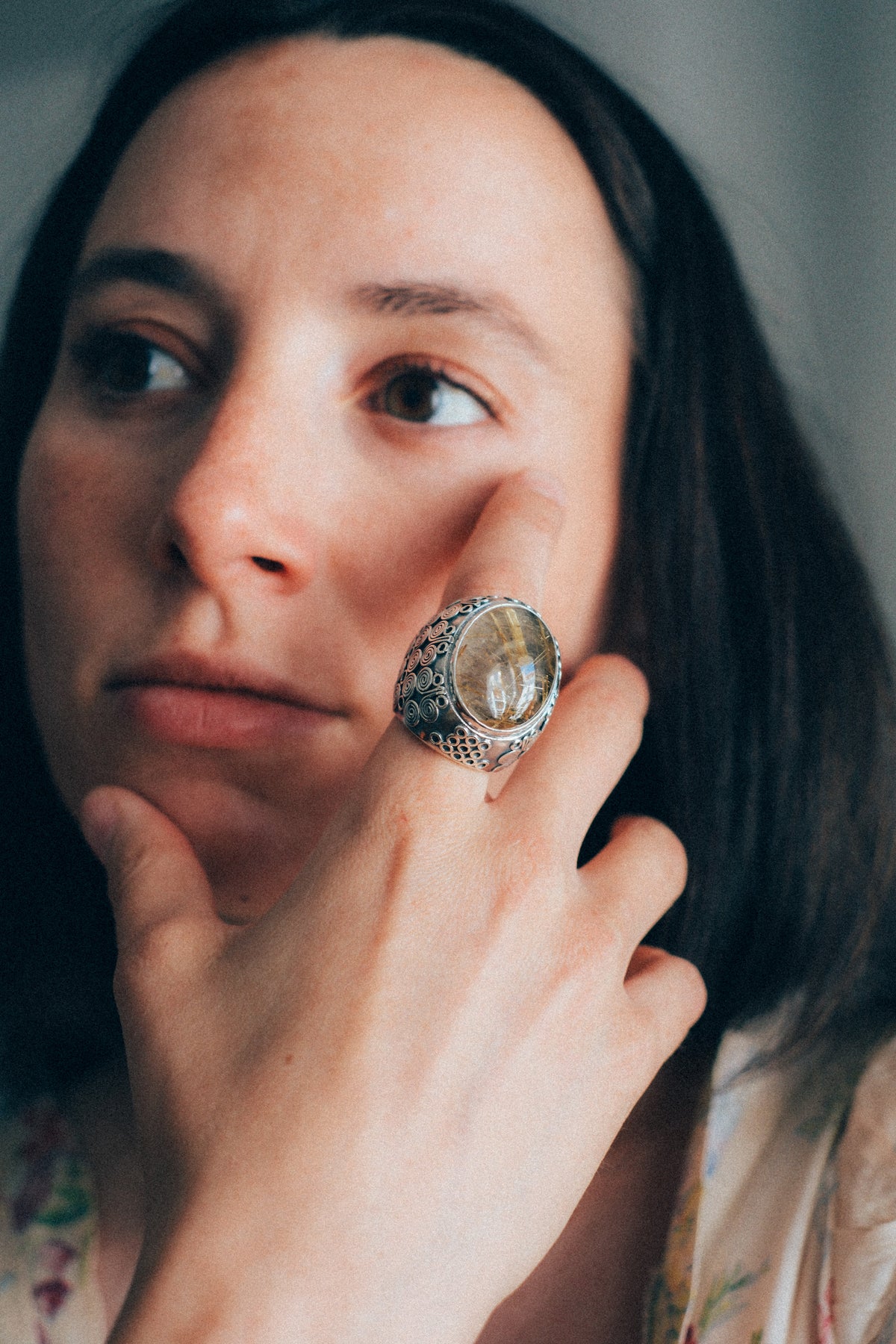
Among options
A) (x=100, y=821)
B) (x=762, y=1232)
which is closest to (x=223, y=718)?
(x=100, y=821)

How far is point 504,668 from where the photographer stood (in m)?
0.68

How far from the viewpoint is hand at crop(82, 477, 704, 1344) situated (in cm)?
55

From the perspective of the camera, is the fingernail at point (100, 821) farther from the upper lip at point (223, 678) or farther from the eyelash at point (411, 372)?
the eyelash at point (411, 372)

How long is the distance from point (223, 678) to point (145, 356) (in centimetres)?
34

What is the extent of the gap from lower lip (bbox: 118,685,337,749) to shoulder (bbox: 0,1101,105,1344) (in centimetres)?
57

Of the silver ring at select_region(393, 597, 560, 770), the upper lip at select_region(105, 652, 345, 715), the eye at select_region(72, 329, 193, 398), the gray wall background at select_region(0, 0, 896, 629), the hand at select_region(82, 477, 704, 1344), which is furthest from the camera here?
the gray wall background at select_region(0, 0, 896, 629)

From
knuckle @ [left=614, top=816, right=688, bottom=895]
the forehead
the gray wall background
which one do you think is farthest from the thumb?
the gray wall background

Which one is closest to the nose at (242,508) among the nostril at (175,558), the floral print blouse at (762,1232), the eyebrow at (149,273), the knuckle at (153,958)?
the nostril at (175,558)

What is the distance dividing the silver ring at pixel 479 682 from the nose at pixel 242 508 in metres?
0.16

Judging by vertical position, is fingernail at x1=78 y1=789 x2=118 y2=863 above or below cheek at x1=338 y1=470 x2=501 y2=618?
below

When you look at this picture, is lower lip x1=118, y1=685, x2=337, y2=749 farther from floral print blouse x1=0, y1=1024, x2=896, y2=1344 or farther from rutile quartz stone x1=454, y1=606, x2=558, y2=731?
floral print blouse x1=0, y1=1024, x2=896, y2=1344

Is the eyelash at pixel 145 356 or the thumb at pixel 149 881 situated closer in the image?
the thumb at pixel 149 881

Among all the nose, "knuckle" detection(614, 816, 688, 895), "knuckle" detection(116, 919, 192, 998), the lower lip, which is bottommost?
"knuckle" detection(116, 919, 192, 998)

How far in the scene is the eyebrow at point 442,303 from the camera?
0.80 metres
